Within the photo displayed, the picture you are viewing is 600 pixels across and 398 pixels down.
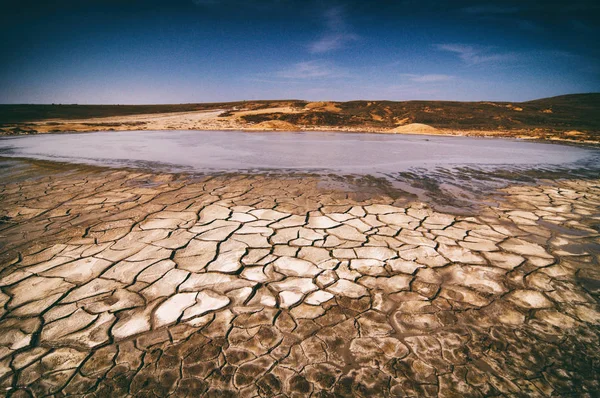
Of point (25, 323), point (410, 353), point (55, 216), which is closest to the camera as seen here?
point (410, 353)

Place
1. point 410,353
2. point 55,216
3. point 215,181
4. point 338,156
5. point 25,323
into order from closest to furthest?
point 410,353, point 25,323, point 55,216, point 215,181, point 338,156

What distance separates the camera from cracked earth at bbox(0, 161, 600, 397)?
1.37 m

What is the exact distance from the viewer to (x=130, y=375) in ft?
4.48

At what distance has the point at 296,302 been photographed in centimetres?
186

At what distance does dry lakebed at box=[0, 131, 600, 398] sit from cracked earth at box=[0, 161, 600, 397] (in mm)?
10

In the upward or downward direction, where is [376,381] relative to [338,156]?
downward

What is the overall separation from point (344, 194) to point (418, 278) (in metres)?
2.06

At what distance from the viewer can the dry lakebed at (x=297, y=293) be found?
4.50ft

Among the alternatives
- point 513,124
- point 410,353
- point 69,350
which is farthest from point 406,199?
point 513,124

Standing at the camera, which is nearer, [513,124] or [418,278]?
[418,278]

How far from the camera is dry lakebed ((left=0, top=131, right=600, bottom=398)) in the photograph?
54.0 inches

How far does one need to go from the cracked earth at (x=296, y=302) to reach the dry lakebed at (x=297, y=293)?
0.01 meters

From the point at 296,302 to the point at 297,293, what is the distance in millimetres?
90

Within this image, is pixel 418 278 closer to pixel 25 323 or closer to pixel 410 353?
pixel 410 353
